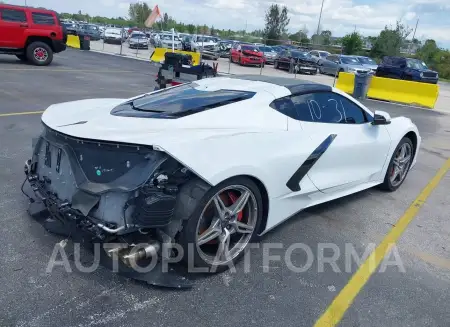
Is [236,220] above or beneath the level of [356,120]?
beneath

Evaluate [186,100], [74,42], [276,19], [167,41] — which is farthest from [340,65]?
[276,19]

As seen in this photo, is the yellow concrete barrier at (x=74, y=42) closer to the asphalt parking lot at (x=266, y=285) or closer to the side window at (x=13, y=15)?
the side window at (x=13, y=15)

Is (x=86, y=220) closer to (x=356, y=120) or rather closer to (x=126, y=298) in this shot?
(x=126, y=298)

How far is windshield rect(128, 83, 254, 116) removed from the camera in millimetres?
3403

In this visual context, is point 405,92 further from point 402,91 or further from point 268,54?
point 268,54

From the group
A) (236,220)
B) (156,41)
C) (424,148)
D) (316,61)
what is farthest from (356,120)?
(156,41)

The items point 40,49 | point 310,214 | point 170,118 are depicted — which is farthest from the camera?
point 40,49

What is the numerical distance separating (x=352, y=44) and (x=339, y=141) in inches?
1628

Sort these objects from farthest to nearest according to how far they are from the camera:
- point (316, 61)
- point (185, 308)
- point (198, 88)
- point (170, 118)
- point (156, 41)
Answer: point (156, 41) → point (316, 61) → point (198, 88) → point (170, 118) → point (185, 308)

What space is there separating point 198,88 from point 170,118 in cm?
91

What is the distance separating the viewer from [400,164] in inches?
207

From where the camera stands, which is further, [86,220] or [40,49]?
[40,49]

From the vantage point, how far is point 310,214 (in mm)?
4355
